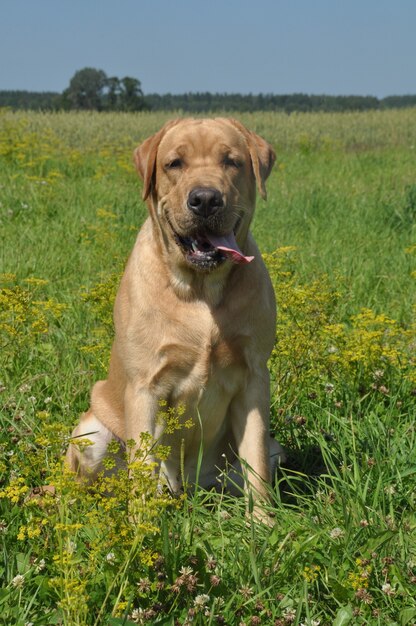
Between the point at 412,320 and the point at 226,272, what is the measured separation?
2.18 metres

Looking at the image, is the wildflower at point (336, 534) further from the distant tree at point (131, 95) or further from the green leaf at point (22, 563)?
the distant tree at point (131, 95)

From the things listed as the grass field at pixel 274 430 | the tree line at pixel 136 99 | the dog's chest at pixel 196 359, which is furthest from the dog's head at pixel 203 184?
the tree line at pixel 136 99

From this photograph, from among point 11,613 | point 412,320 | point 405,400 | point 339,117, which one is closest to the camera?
point 11,613

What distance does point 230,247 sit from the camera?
10.6ft

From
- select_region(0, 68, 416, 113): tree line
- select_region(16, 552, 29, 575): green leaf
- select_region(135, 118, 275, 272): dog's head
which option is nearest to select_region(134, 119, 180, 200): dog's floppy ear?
select_region(135, 118, 275, 272): dog's head

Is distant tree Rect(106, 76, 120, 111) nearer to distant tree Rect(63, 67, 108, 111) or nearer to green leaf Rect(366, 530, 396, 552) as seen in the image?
distant tree Rect(63, 67, 108, 111)

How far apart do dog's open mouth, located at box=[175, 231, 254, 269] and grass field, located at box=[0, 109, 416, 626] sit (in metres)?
0.82

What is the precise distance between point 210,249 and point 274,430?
3.76 ft

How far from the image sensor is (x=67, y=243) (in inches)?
262

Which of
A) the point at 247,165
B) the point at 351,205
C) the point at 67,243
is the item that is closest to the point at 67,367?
the point at 247,165

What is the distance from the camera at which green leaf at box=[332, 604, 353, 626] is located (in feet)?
7.58

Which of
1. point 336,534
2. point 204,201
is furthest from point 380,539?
point 204,201

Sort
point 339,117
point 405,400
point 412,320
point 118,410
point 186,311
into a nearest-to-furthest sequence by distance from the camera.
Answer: point 186,311 < point 118,410 < point 405,400 < point 412,320 < point 339,117

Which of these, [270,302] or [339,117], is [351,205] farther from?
[339,117]
